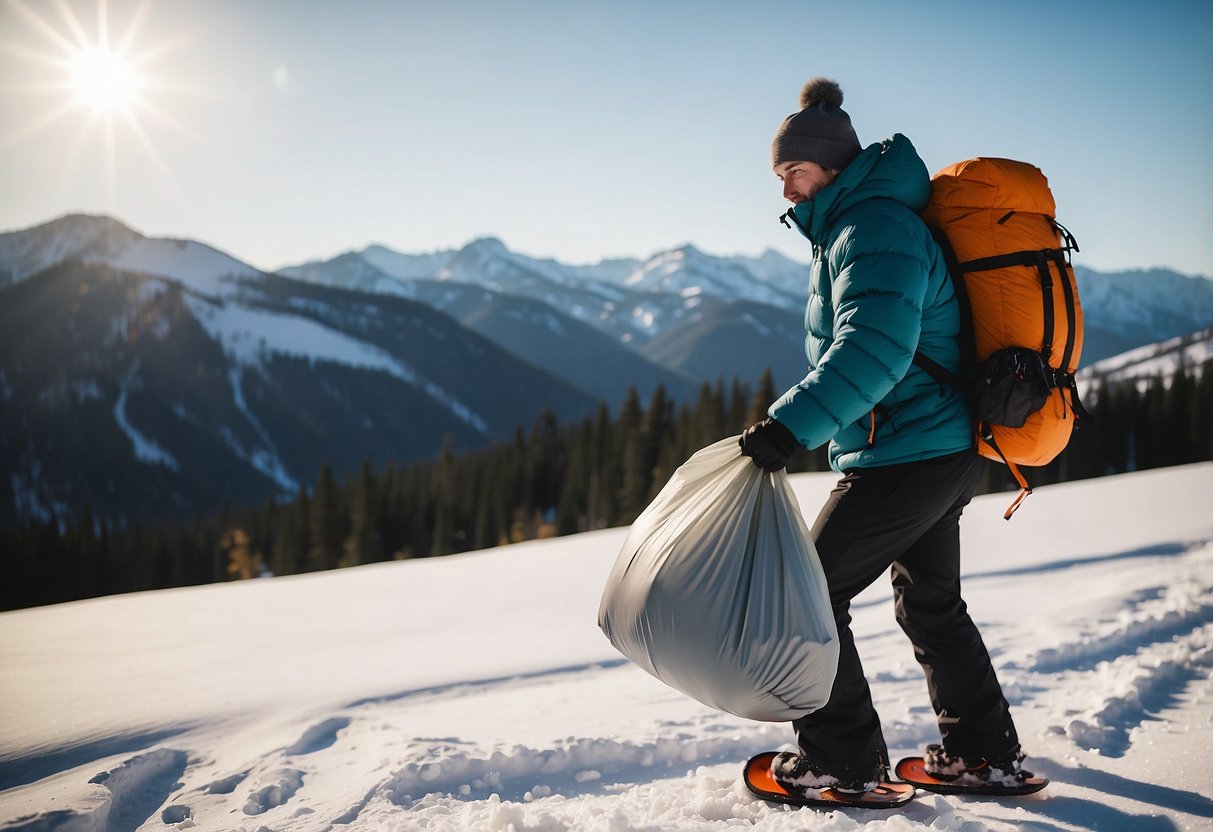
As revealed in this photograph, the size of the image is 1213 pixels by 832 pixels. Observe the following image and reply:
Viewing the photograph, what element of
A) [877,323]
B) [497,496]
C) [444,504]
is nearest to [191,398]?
[444,504]

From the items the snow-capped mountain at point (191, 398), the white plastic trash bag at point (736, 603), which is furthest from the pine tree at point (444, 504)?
the snow-capped mountain at point (191, 398)

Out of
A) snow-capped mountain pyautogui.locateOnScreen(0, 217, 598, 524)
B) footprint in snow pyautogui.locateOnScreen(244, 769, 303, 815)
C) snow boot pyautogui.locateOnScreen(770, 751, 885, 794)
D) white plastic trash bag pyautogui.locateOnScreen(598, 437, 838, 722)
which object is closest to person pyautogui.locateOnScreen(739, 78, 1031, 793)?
snow boot pyautogui.locateOnScreen(770, 751, 885, 794)

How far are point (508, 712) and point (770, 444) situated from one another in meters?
2.08

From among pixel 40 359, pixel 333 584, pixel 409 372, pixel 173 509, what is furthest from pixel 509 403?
pixel 333 584

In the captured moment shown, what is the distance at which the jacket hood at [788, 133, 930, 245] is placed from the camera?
225 cm

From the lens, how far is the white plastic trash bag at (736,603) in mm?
2084

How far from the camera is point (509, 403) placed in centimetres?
19088

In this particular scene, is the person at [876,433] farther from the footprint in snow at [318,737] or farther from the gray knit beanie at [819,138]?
the footprint in snow at [318,737]

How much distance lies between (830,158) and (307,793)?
273 centimetres

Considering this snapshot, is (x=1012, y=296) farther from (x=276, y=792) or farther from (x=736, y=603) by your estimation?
(x=276, y=792)

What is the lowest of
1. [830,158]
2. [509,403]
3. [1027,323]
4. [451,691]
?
[451,691]

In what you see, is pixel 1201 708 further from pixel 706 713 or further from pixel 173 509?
pixel 173 509

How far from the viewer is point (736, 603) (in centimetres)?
210

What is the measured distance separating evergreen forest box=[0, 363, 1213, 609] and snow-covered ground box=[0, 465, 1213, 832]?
96.1 ft
